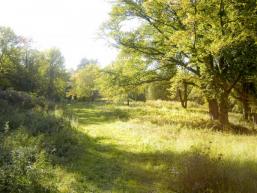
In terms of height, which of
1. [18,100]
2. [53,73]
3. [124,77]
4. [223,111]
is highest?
[53,73]

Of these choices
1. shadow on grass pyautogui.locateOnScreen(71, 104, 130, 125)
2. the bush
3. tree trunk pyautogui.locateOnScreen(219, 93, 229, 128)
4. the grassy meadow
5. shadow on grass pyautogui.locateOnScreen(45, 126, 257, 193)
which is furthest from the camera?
shadow on grass pyautogui.locateOnScreen(71, 104, 130, 125)

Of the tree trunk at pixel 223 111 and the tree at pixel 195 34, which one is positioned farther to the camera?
the tree trunk at pixel 223 111

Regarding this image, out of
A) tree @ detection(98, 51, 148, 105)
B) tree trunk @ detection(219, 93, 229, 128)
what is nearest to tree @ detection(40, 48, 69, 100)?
tree @ detection(98, 51, 148, 105)

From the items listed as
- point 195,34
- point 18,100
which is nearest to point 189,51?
point 195,34

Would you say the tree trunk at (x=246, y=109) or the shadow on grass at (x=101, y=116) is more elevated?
the tree trunk at (x=246, y=109)

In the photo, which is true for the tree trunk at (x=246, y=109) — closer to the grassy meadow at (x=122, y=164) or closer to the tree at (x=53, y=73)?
the grassy meadow at (x=122, y=164)

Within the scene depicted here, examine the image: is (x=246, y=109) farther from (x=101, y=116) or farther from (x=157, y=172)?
(x=157, y=172)

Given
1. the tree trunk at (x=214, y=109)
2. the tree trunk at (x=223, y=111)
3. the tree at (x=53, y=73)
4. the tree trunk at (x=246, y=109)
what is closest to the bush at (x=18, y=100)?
the tree trunk at (x=223, y=111)

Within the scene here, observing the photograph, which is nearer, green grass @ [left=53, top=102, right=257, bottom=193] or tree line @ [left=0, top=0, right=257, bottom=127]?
green grass @ [left=53, top=102, right=257, bottom=193]

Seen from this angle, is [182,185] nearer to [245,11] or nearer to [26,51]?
[245,11]

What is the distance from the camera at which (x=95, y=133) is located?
17359mm

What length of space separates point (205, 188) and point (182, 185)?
57 cm

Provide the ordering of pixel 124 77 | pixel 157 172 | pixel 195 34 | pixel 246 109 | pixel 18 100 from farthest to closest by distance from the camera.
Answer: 1. pixel 246 109
2. pixel 124 77
3. pixel 18 100
4. pixel 195 34
5. pixel 157 172

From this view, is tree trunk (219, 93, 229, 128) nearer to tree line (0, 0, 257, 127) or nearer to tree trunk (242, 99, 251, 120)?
tree line (0, 0, 257, 127)
